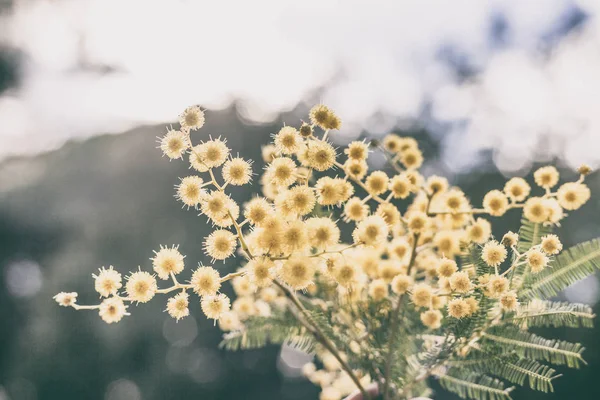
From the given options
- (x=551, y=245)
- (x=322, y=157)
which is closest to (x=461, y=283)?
(x=551, y=245)

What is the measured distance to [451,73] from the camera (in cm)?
397

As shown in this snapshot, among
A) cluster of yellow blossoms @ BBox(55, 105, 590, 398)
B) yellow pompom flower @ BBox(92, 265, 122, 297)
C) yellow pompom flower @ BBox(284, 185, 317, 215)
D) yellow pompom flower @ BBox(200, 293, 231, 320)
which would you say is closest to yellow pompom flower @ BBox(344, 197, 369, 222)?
cluster of yellow blossoms @ BBox(55, 105, 590, 398)

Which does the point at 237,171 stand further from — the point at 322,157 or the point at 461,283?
the point at 461,283

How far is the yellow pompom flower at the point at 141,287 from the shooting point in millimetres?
585

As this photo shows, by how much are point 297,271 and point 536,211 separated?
1.18 feet

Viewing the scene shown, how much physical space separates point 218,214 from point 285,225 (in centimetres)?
9

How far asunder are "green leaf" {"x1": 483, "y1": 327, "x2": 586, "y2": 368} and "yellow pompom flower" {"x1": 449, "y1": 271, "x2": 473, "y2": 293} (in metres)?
0.11

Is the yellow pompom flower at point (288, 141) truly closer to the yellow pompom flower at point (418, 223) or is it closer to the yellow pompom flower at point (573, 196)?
the yellow pompom flower at point (418, 223)

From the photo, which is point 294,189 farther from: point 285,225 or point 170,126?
point 170,126

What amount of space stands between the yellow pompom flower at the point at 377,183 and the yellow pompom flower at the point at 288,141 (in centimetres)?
13

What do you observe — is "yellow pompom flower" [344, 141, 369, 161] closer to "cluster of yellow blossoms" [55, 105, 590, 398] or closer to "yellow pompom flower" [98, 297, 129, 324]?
"cluster of yellow blossoms" [55, 105, 590, 398]

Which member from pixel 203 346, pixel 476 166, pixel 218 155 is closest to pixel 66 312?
pixel 203 346

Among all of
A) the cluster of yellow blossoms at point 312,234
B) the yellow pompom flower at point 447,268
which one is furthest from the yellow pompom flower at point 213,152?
the yellow pompom flower at point 447,268

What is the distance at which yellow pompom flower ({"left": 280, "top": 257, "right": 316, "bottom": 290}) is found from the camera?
565 mm
